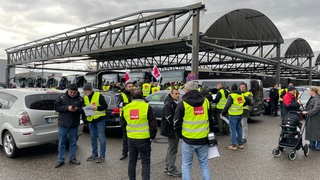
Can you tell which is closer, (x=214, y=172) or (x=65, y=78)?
(x=214, y=172)

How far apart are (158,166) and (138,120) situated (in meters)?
1.91

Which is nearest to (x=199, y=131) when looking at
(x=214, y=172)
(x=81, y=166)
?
(x=214, y=172)

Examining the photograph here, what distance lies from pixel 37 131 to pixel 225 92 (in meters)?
5.72

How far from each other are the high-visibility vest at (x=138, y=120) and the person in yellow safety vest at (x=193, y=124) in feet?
1.68

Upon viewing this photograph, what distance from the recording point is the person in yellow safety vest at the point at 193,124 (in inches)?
162

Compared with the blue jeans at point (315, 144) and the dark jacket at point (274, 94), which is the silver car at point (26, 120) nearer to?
the blue jeans at point (315, 144)

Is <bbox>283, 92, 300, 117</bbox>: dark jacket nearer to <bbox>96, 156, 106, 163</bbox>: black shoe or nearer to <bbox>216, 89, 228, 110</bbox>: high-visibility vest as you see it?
<bbox>216, 89, 228, 110</bbox>: high-visibility vest

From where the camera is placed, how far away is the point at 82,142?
27.0 ft

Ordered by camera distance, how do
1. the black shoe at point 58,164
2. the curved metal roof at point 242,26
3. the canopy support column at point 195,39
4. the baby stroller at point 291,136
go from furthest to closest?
1. the curved metal roof at point 242,26
2. the canopy support column at point 195,39
3. the baby stroller at point 291,136
4. the black shoe at point 58,164

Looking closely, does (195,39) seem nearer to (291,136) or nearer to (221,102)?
(221,102)

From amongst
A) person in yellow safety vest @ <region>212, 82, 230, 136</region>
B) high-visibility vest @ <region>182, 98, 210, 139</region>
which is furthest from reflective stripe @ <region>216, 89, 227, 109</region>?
high-visibility vest @ <region>182, 98, 210, 139</region>

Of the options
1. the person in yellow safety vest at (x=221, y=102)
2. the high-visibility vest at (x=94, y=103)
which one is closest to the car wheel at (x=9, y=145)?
the high-visibility vest at (x=94, y=103)

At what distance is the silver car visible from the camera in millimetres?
6148

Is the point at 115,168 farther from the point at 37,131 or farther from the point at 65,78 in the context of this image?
the point at 65,78
